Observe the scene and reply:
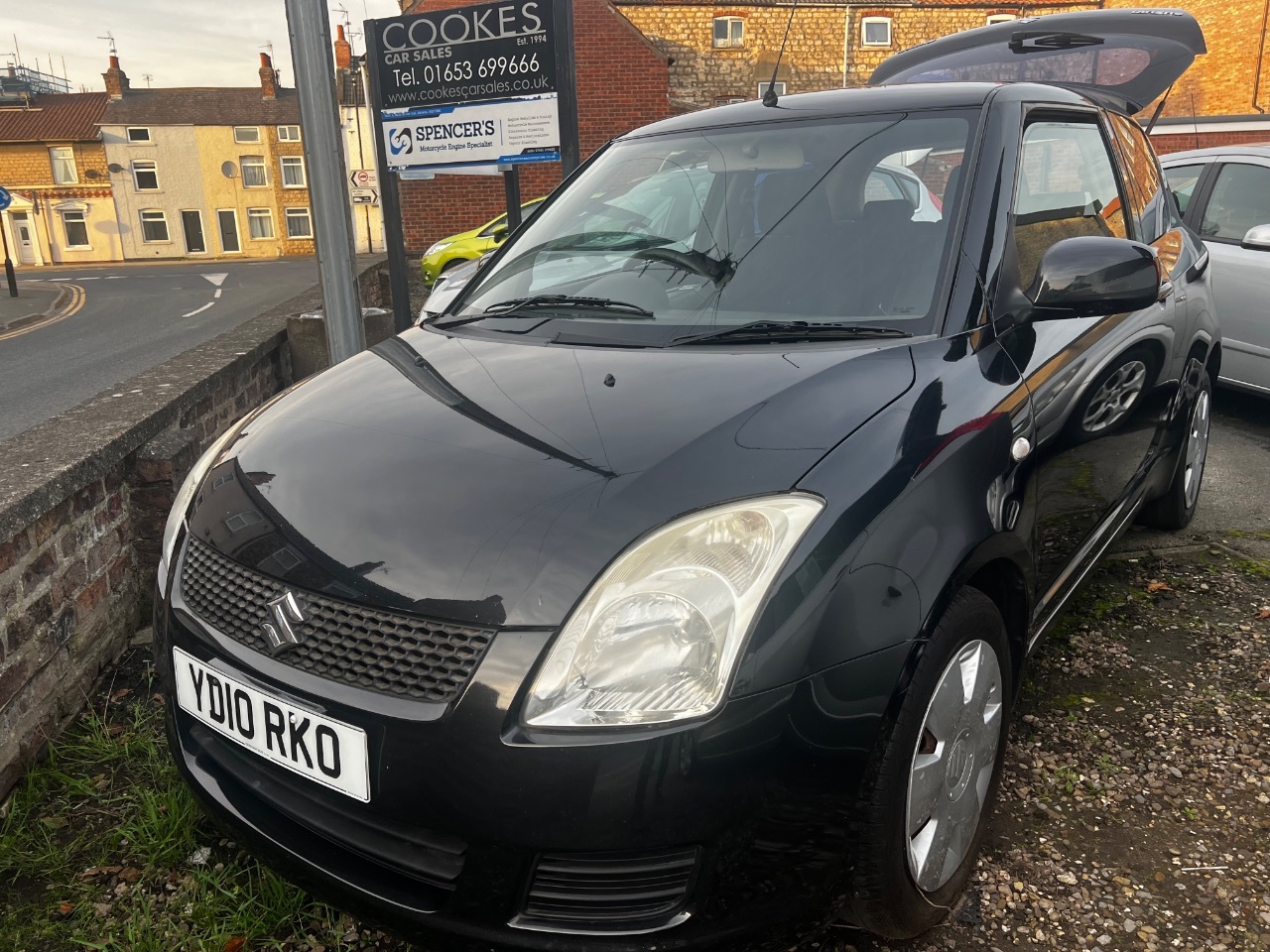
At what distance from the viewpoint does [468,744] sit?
1.38 m

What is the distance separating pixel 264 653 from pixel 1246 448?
220 inches

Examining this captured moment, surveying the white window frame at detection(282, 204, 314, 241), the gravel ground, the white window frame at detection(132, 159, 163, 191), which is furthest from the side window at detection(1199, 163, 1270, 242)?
the white window frame at detection(132, 159, 163, 191)

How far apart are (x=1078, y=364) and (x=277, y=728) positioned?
201cm

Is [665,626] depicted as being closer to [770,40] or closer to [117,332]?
[117,332]

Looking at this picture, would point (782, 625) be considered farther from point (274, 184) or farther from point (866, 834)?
point (274, 184)

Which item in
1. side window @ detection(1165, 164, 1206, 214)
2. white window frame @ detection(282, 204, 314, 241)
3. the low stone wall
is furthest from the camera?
white window frame @ detection(282, 204, 314, 241)

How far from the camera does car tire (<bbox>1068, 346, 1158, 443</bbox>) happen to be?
7.82ft

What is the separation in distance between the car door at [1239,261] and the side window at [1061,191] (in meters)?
2.91

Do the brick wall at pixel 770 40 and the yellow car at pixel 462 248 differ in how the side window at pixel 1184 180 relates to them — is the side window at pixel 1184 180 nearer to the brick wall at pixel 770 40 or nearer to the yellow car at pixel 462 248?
the yellow car at pixel 462 248

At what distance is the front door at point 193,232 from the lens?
50.4m

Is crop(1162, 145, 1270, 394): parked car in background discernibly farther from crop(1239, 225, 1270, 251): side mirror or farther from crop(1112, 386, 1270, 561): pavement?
crop(1112, 386, 1270, 561): pavement

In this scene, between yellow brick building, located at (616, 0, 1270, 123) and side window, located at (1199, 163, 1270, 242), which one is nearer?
side window, located at (1199, 163, 1270, 242)

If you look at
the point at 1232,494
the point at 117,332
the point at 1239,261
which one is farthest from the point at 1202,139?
the point at 117,332

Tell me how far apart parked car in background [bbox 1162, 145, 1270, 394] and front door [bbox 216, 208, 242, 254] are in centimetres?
5271
